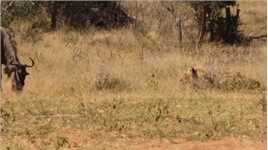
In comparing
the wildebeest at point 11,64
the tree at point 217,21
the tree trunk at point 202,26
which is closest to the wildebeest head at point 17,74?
the wildebeest at point 11,64

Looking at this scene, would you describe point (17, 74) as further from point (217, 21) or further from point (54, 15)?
point (217, 21)

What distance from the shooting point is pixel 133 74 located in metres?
14.2

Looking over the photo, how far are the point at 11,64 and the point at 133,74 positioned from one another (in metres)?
3.00

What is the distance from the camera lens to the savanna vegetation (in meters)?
8.40

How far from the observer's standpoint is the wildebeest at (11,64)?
38.9ft

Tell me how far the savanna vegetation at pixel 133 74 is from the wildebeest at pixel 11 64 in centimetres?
26

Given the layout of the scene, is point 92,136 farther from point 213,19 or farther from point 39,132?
point 213,19

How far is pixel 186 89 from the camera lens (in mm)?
12391

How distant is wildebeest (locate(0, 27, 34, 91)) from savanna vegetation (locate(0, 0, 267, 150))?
10.1 inches

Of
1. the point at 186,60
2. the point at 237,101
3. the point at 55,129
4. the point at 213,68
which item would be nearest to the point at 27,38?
the point at 186,60

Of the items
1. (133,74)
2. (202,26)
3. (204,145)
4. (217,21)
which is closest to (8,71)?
(133,74)

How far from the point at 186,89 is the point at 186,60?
4240mm

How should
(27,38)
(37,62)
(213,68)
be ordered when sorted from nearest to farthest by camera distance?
1. (213,68)
2. (37,62)
3. (27,38)

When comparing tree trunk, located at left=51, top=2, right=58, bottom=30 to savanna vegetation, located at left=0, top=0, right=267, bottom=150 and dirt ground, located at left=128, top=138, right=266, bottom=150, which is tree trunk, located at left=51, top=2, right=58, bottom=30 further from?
dirt ground, located at left=128, top=138, right=266, bottom=150
